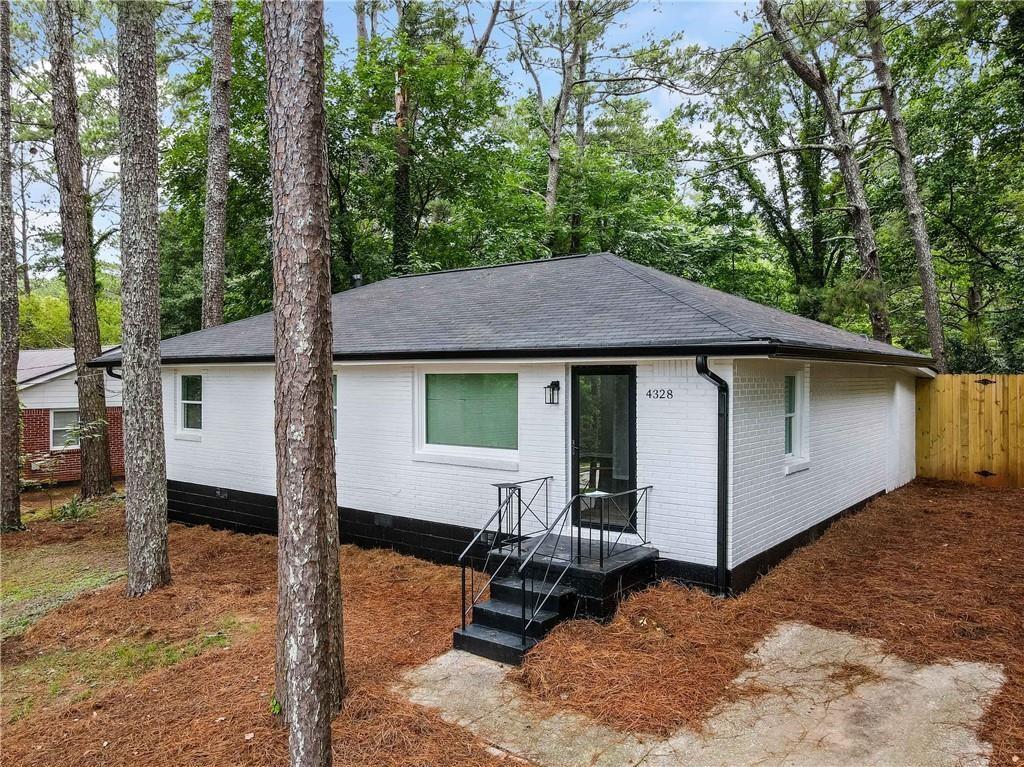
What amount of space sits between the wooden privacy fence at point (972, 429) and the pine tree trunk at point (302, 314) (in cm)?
1214

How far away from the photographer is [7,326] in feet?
32.5

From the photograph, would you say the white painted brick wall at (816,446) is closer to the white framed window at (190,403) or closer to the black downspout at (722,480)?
the black downspout at (722,480)

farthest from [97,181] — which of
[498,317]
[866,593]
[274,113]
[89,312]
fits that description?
[866,593]

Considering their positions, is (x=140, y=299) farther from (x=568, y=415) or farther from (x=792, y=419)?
(x=792, y=419)

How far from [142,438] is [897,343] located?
67.5ft

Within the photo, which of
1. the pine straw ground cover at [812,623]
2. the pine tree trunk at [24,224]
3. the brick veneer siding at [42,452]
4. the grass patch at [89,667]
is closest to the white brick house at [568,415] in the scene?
the pine straw ground cover at [812,623]

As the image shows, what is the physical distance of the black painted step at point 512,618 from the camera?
16.4 ft

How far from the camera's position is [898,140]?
43.8 feet

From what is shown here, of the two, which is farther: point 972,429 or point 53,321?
point 53,321

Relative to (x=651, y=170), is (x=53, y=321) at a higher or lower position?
lower

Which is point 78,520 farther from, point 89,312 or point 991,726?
point 991,726

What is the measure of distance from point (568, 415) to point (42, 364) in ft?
51.6

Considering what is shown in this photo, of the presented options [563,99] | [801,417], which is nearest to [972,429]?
[801,417]

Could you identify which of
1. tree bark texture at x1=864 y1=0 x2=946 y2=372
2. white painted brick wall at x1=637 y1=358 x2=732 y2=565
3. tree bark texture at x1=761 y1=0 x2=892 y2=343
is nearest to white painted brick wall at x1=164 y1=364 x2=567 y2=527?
white painted brick wall at x1=637 y1=358 x2=732 y2=565
